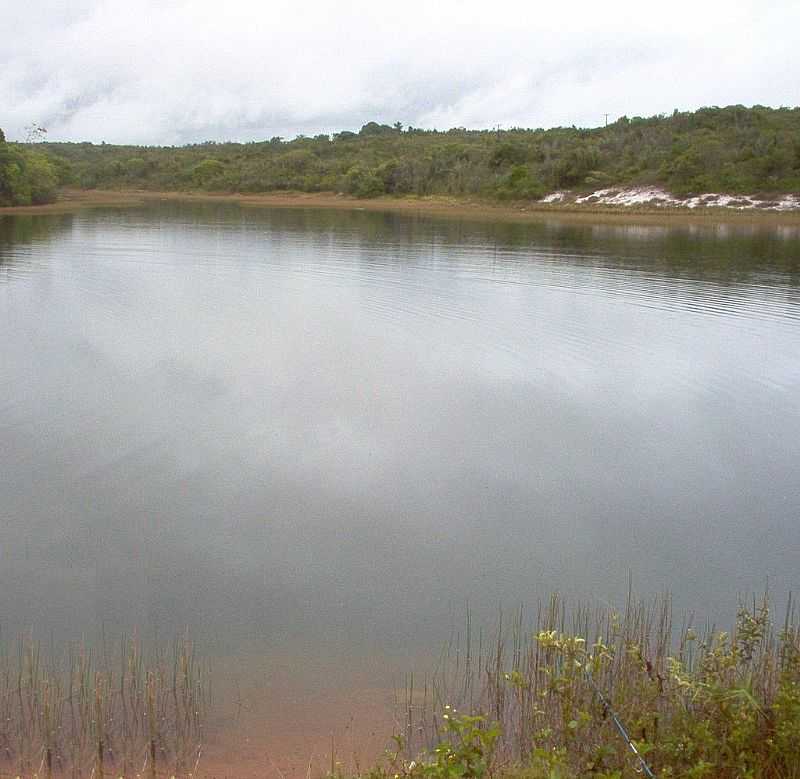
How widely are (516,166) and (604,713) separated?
67.2 m

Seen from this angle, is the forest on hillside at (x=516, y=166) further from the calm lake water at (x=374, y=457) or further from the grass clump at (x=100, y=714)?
the grass clump at (x=100, y=714)

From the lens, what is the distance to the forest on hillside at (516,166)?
57.8 m

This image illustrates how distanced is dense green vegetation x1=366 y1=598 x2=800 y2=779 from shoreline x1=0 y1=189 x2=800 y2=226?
4644cm

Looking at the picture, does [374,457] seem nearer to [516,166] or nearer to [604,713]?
[604,713]

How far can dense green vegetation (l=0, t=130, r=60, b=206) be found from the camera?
57000mm

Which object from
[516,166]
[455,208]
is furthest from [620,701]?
[516,166]

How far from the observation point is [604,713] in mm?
4816

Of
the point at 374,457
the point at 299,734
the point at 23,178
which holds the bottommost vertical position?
the point at 299,734

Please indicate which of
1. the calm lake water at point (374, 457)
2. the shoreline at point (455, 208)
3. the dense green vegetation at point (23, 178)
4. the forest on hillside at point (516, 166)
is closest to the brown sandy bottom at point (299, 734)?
the calm lake water at point (374, 457)

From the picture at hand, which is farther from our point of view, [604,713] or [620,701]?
[620,701]

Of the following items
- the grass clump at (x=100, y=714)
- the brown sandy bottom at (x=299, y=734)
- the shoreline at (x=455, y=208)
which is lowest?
the brown sandy bottom at (x=299, y=734)

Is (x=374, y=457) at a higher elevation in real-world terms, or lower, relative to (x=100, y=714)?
lower

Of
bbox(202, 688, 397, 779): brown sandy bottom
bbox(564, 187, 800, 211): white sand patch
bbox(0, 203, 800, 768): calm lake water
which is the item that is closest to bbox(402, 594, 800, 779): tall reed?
bbox(202, 688, 397, 779): brown sandy bottom

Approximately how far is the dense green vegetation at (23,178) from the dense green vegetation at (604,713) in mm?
58227
